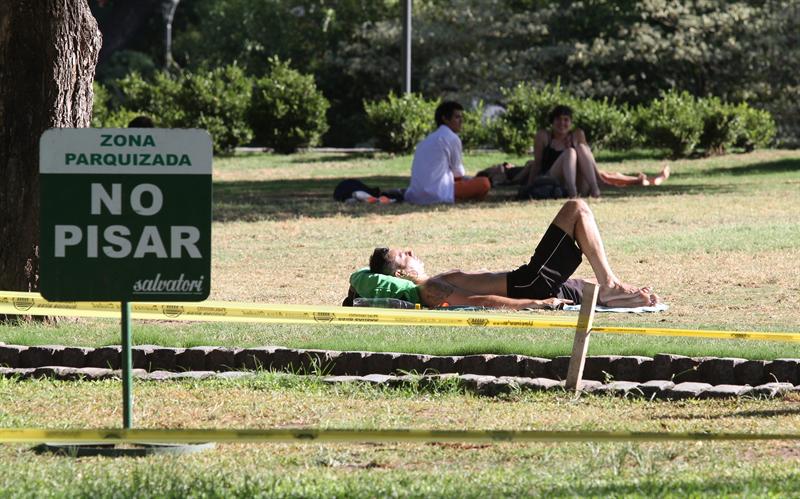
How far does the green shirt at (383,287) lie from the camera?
33.5ft

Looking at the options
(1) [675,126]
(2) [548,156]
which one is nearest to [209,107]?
(1) [675,126]

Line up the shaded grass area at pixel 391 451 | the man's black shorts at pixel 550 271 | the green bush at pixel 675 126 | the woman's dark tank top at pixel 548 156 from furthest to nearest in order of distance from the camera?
the green bush at pixel 675 126 < the woman's dark tank top at pixel 548 156 < the man's black shorts at pixel 550 271 < the shaded grass area at pixel 391 451

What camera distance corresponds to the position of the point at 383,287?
10.2 metres

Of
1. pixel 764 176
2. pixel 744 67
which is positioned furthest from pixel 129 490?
pixel 744 67

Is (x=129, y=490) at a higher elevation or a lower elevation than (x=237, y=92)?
lower

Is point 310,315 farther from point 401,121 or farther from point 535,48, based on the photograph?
point 535,48

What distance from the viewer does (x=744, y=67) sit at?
38438mm

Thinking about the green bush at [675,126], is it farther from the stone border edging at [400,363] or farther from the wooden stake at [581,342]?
the wooden stake at [581,342]

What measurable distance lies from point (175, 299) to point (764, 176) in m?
18.4

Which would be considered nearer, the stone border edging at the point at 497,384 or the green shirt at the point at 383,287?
the stone border edging at the point at 497,384

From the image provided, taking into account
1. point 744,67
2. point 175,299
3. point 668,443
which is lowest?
point 668,443

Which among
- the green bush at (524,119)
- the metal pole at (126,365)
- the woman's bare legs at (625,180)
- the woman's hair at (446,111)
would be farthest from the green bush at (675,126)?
the metal pole at (126,365)

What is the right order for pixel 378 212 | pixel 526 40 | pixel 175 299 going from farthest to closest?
pixel 526 40 < pixel 378 212 < pixel 175 299

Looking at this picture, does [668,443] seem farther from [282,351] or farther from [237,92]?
[237,92]
